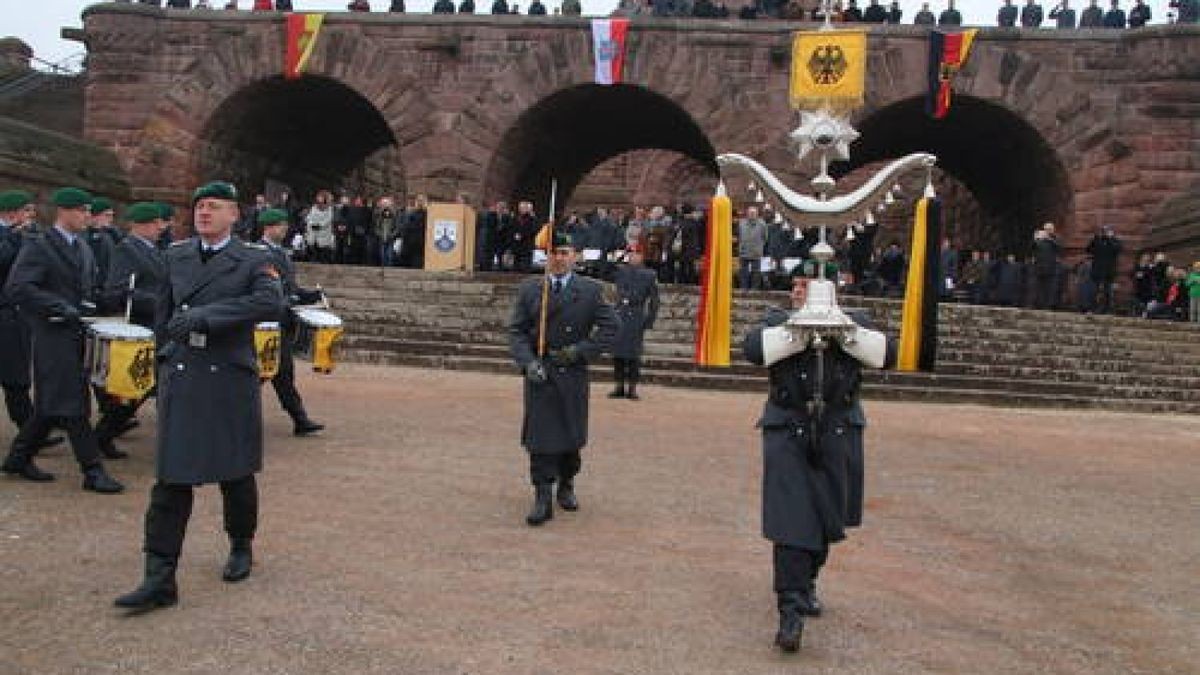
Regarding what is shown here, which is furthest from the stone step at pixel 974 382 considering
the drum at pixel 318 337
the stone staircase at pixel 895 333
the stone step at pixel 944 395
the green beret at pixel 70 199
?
the green beret at pixel 70 199

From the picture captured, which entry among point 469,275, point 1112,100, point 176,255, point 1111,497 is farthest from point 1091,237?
point 176,255

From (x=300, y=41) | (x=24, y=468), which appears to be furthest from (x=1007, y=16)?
(x=24, y=468)

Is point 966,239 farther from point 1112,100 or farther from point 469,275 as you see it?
point 469,275

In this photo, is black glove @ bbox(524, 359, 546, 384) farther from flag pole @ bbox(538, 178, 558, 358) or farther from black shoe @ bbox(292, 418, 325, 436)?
black shoe @ bbox(292, 418, 325, 436)

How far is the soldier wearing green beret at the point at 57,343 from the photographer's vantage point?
22.8 feet

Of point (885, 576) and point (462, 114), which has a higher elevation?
point (462, 114)

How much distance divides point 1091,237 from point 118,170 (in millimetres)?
19820

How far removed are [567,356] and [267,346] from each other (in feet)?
8.32

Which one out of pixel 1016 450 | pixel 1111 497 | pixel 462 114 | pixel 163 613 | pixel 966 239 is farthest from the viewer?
pixel 966 239

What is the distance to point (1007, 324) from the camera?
17.8 m

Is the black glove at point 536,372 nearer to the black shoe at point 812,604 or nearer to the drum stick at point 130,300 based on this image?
the black shoe at point 812,604

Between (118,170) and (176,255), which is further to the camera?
(118,170)

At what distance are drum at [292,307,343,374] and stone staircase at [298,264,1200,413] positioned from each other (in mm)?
6727

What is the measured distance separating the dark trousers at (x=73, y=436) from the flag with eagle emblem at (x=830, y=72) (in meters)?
4.63
